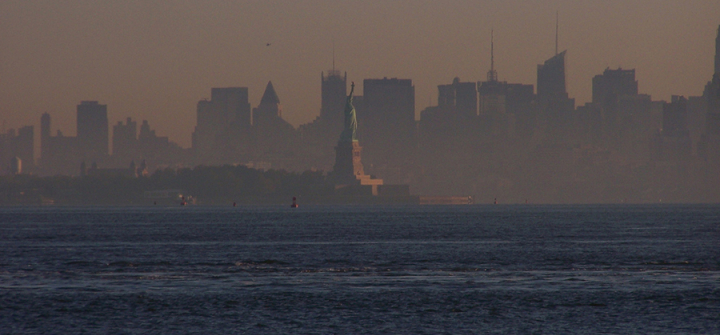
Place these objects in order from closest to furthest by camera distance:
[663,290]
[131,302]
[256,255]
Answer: [131,302]
[663,290]
[256,255]

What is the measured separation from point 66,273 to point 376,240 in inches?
1889

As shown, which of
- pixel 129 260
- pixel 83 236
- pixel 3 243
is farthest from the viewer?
pixel 83 236

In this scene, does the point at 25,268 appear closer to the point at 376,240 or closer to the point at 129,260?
the point at 129,260

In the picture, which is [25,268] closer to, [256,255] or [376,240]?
[256,255]

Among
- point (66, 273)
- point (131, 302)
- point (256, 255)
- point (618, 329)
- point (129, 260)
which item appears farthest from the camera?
point (256, 255)

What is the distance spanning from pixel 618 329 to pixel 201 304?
65.0 ft

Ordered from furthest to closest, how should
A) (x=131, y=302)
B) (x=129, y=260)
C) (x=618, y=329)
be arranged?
(x=129, y=260) → (x=131, y=302) → (x=618, y=329)

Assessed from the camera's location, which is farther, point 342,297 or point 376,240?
point 376,240

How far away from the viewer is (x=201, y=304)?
50.8m

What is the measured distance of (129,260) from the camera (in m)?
78.1

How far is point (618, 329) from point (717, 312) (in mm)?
7395

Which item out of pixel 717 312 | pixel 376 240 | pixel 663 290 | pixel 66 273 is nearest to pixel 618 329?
pixel 717 312

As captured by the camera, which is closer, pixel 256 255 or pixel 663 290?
pixel 663 290

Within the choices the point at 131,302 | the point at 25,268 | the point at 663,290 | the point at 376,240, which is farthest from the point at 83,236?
the point at 663,290
